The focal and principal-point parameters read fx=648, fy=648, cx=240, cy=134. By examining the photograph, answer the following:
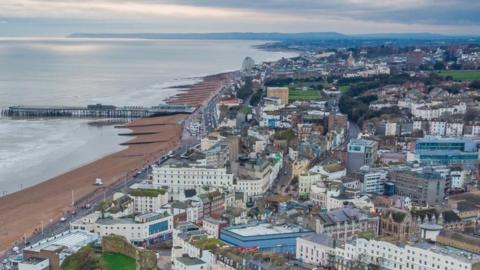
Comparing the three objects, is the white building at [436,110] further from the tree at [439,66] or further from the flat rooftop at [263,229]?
the tree at [439,66]

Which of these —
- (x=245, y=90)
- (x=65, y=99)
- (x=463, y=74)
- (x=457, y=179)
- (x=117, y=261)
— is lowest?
(x=65, y=99)

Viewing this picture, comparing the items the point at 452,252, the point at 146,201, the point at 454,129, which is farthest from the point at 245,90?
the point at 452,252

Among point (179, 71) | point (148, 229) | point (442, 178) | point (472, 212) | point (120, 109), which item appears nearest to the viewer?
point (148, 229)

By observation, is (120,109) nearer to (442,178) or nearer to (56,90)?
(56,90)

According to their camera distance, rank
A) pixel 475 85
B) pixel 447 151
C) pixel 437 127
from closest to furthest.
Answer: pixel 447 151, pixel 437 127, pixel 475 85

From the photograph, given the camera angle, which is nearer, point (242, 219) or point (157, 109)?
point (242, 219)

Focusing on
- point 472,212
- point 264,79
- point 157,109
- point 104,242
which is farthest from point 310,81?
point 104,242

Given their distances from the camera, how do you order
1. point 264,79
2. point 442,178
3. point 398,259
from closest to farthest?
point 398,259
point 442,178
point 264,79

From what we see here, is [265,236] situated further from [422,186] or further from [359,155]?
[359,155]
